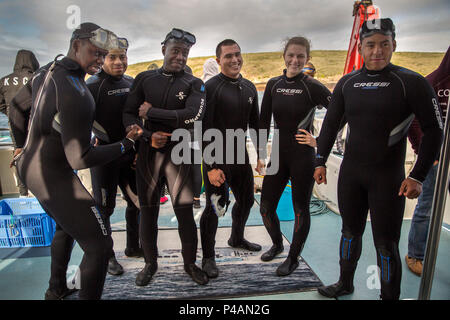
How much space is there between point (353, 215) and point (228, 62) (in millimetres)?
1390

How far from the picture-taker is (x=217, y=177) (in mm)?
2055

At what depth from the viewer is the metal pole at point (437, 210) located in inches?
44.7

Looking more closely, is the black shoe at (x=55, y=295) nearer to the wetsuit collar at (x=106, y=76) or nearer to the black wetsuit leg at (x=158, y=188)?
the black wetsuit leg at (x=158, y=188)

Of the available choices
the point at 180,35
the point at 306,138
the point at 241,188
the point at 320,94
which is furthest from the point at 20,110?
the point at 320,94

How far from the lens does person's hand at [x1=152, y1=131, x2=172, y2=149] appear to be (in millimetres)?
1912

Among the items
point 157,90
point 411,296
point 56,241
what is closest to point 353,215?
point 411,296

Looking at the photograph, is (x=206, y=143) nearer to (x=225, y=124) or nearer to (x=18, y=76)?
(x=225, y=124)

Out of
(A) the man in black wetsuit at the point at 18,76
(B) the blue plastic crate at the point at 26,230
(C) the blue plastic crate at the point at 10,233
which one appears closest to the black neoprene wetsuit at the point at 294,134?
(B) the blue plastic crate at the point at 26,230

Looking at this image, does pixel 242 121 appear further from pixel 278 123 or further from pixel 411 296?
pixel 411 296

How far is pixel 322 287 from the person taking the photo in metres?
2.03

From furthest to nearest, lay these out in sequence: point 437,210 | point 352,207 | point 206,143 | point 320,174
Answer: point 206,143
point 320,174
point 352,207
point 437,210

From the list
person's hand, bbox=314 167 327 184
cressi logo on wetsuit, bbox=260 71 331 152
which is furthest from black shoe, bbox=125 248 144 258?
person's hand, bbox=314 167 327 184

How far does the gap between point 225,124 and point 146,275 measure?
1307mm

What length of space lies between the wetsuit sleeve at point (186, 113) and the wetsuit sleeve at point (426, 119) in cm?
125
